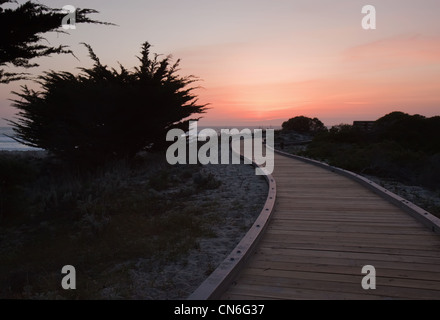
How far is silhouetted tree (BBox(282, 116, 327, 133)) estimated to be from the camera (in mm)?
36119

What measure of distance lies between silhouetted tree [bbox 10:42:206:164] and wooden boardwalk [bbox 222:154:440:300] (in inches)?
319

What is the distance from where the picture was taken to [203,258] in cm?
464

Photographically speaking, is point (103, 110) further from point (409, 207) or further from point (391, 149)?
point (391, 149)

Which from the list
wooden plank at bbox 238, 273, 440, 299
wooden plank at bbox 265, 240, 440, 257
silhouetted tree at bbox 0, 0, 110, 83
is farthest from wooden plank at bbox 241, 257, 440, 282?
silhouetted tree at bbox 0, 0, 110, 83

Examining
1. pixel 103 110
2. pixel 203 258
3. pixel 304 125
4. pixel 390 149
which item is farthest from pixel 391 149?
pixel 304 125

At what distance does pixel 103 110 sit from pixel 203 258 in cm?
941

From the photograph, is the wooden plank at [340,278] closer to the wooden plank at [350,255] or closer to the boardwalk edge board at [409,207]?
the wooden plank at [350,255]

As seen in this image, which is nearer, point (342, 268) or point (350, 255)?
point (342, 268)

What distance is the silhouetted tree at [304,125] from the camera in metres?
36.1

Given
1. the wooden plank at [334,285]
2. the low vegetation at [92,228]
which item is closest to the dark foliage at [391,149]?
the low vegetation at [92,228]

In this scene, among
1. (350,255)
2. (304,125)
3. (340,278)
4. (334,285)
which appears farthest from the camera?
(304,125)

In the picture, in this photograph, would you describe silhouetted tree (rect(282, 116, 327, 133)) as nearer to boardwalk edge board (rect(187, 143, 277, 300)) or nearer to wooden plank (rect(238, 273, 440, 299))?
boardwalk edge board (rect(187, 143, 277, 300))

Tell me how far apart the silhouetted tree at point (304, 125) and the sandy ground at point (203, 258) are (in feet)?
93.1

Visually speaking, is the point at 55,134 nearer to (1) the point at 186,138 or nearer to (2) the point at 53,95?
(2) the point at 53,95
